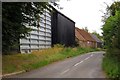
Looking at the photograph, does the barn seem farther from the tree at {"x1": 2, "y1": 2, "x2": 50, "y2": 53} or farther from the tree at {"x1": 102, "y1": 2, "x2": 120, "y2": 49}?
the tree at {"x1": 102, "y1": 2, "x2": 120, "y2": 49}

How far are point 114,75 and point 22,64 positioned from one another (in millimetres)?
9933

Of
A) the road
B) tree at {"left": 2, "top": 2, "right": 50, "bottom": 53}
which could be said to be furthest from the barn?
the road

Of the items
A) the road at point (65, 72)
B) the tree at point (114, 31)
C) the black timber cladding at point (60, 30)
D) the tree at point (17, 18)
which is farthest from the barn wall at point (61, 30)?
the tree at point (17, 18)

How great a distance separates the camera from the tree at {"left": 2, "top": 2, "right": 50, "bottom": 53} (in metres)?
22.0

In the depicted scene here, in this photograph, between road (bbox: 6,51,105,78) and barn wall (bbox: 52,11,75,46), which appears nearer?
road (bbox: 6,51,105,78)

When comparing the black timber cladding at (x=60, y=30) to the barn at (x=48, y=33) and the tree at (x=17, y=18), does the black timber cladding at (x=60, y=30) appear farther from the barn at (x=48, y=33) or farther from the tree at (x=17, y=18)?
the tree at (x=17, y=18)

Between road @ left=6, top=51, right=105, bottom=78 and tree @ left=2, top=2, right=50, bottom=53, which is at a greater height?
tree @ left=2, top=2, right=50, bottom=53

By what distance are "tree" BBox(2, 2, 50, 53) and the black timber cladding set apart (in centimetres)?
1900

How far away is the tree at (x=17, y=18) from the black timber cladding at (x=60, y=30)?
62.3 feet

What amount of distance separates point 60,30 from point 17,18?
3339 cm

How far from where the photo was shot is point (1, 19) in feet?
69.4

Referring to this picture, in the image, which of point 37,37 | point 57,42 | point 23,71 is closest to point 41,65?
point 23,71

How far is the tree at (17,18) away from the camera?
72.3ft

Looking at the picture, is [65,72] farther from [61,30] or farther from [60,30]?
[61,30]
